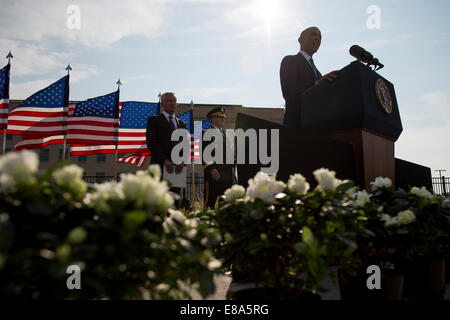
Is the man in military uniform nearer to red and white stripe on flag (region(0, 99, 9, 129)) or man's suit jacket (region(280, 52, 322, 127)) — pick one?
man's suit jacket (region(280, 52, 322, 127))

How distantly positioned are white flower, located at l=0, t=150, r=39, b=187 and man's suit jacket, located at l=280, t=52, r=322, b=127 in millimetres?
3006

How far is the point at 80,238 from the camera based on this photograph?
70 cm

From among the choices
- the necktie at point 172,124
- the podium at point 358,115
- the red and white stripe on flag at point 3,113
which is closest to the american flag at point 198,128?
the necktie at point 172,124

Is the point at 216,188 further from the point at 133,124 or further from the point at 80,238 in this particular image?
the point at 133,124

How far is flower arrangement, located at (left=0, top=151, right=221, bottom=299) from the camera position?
68cm

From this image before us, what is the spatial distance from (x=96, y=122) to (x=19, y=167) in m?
7.57

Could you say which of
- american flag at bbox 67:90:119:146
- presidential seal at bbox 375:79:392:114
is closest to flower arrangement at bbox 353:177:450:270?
presidential seal at bbox 375:79:392:114

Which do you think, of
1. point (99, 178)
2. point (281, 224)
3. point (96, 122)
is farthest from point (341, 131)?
point (99, 178)

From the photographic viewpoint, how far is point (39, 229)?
0.82 metres

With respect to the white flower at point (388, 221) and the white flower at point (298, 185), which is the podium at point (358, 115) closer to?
the white flower at point (388, 221)

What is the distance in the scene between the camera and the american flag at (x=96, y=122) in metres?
7.52

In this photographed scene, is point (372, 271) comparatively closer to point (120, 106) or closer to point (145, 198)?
point (145, 198)

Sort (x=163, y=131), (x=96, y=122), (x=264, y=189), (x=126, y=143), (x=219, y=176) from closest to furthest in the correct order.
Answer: (x=264, y=189) < (x=219, y=176) < (x=163, y=131) < (x=96, y=122) < (x=126, y=143)

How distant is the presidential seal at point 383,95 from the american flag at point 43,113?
264 inches
